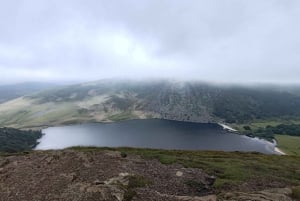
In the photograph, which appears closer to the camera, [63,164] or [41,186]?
[41,186]

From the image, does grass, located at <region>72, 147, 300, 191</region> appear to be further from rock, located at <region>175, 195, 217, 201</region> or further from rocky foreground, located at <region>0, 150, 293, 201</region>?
rock, located at <region>175, 195, 217, 201</region>

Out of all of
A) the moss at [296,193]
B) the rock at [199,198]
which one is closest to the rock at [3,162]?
the rock at [199,198]

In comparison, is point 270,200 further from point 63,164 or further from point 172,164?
point 63,164

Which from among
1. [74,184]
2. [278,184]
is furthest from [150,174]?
[278,184]

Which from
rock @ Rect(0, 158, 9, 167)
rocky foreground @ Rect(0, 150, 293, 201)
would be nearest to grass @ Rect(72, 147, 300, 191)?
rocky foreground @ Rect(0, 150, 293, 201)

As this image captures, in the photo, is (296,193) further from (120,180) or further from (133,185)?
(120,180)

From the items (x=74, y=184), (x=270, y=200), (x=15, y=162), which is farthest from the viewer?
(x=15, y=162)

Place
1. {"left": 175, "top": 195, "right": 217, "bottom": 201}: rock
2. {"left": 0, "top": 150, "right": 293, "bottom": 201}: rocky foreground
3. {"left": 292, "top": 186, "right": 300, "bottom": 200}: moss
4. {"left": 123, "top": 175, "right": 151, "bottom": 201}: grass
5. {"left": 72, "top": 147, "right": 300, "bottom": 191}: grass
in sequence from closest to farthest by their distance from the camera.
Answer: {"left": 175, "top": 195, "right": 217, "bottom": 201}: rock → {"left": 123, "top": 175, "right": 151, "bottom": 201}: grass → {"left": 0, "top": 150, "right": 293, "bottom": 201}: rocky foreground → {"left": 292, "top": 186, "right": 300, "bottom": 200}: moss → {"left": 72, "top": 147, "right": 300, "bottom": 191}: grass

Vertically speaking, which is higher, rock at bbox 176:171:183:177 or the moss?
rock at bbox 176:171:183:177
